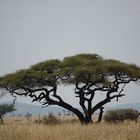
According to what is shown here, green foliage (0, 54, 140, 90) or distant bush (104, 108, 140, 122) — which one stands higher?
green foliage (0, 54, 140, 90)

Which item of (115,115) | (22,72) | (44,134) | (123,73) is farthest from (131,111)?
(44,134)

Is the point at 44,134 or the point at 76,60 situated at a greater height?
the point at 76,60

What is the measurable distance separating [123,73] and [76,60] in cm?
413

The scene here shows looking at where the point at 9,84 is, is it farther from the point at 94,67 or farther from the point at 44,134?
the point at 44,134

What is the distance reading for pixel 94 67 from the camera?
102 ft

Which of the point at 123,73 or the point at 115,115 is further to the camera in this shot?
the point at 115,115

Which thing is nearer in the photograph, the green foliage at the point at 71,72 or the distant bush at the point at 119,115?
the green foliage at the point at 71,72

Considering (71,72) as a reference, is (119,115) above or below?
below

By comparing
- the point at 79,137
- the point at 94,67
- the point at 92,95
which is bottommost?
the point at 79,137

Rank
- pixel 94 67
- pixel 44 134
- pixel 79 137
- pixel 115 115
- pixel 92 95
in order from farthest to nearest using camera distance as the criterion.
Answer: pixel 115 115
pixel 92 95
pixel 94 67
pixel 44 134
pixel 79 137

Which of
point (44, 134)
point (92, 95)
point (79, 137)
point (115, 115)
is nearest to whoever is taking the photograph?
point (79, 137)

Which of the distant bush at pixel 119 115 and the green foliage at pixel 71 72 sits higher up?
the green foliage at pixel 71 72

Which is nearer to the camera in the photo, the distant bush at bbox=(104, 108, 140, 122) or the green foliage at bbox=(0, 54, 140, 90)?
the green foliage at bbox=(0, 54, 140, 90)

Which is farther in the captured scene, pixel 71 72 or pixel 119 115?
pixel 119 115
